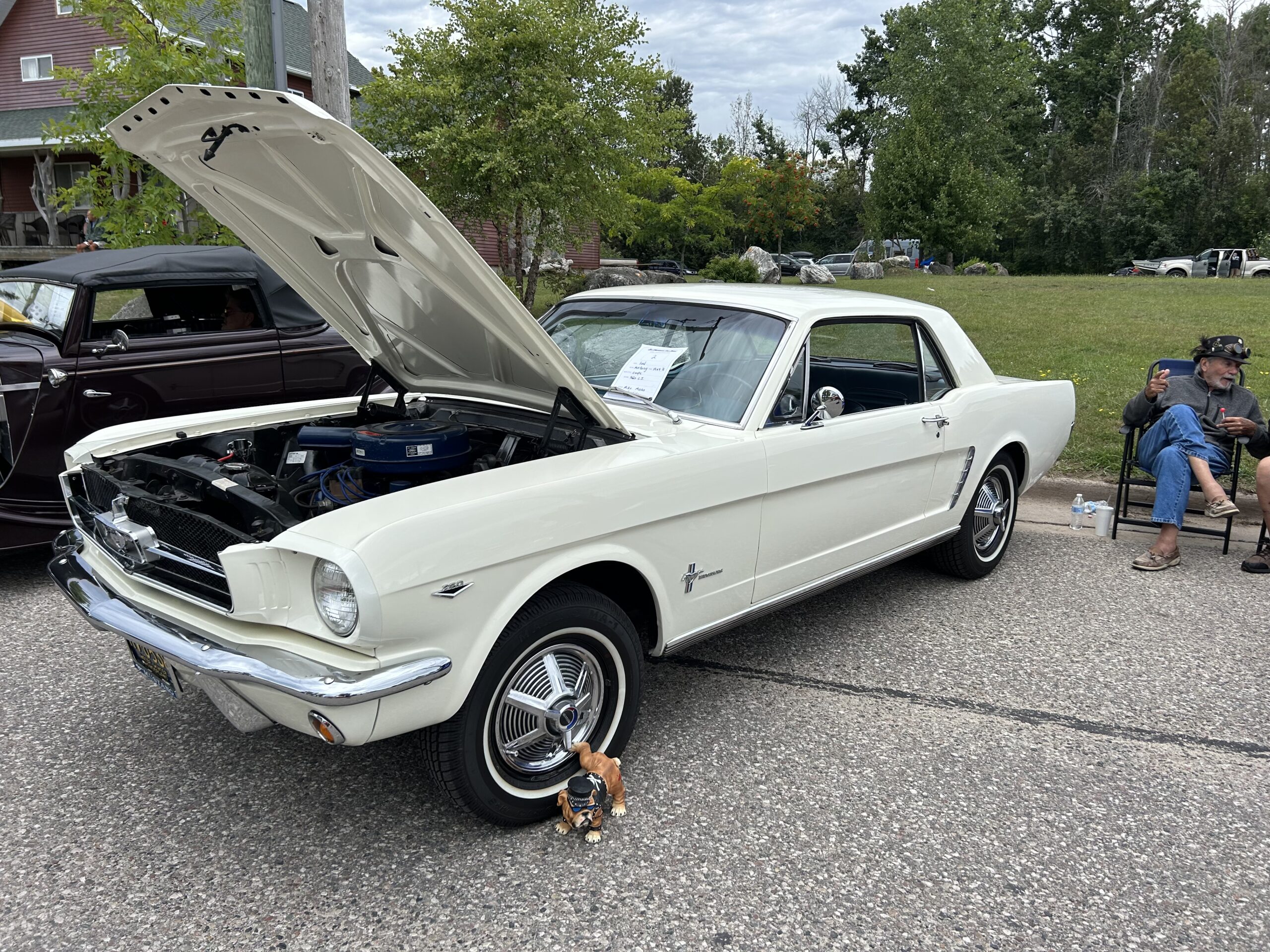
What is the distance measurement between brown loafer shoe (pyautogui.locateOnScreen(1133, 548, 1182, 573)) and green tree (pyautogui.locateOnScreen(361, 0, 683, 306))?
30.0ft

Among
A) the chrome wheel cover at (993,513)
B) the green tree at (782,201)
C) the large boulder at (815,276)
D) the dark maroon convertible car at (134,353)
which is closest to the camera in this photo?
the dark maroon convertible car at (134,353)

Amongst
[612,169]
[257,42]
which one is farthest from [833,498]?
[612,169]

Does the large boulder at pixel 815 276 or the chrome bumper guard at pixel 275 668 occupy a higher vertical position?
the large boulder at pixel 815 276

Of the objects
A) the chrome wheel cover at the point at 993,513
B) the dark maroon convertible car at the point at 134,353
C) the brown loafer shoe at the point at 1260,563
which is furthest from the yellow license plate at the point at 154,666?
the brown loafer shoe at the point at 1260,563

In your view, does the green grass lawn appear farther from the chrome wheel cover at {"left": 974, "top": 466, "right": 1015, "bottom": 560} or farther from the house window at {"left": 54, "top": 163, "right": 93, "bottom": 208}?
the house window at {"left": 54, "top": 163, "right": 93, "bottom": 208}

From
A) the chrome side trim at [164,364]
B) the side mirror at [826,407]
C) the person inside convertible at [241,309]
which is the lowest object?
the chrome side trim at [164,364]

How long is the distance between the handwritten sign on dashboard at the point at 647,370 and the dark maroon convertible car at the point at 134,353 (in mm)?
3066

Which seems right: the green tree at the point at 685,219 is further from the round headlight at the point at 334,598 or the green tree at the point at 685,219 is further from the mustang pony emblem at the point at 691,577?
the round headlight at the point at 334,598

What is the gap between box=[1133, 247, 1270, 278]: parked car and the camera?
111 feet

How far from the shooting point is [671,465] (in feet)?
9.99

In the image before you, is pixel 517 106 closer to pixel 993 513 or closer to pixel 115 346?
pixel 115 346

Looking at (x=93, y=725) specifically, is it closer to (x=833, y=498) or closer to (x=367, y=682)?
(x=367, y=682)

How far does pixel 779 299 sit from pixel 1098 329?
1158cm

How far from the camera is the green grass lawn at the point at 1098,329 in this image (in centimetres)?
848
